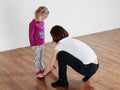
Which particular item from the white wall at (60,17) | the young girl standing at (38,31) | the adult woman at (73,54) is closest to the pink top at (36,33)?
the young girl standing at (38,31)

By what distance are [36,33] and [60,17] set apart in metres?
1.90

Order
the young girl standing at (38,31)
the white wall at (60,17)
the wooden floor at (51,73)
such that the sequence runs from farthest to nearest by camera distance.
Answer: the white wall at (60,17)
the young girl standing at (38,31)
the wooden floor at (51,73)

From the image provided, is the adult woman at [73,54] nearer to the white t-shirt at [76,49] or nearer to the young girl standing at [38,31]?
the white t-shirt at [76,49]

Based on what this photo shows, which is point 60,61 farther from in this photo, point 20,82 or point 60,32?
point 20,82

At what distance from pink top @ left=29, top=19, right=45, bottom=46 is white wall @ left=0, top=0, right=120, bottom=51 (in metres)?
1.42

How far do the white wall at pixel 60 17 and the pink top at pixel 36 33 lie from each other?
142 cm

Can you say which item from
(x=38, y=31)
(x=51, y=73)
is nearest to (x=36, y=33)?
(x=38, y=31)

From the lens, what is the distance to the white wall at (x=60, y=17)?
4402 mm

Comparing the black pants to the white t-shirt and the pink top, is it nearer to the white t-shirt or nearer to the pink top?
the white t-shirt

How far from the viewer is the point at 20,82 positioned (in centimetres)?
306

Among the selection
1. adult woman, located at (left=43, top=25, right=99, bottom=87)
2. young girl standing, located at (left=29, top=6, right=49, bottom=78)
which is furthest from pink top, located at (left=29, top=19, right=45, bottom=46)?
adult woman, located at (left=43, top=25, right=99, bottom=87)

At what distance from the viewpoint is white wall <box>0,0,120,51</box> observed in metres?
4.40

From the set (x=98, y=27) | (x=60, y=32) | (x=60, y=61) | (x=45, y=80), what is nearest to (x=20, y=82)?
(x=45, y=80)

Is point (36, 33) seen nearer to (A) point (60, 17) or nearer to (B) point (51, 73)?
(B) point (51, 73)
